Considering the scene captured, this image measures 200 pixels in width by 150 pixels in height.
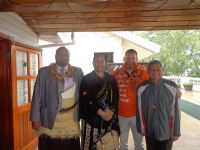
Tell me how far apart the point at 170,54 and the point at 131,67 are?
2691 cm

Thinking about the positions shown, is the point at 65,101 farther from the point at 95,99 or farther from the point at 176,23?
the point at 176,23

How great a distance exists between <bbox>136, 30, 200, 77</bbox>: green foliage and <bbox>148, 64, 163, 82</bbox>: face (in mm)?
26207

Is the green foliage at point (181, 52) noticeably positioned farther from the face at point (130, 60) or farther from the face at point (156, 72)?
the face at point (156, 72)

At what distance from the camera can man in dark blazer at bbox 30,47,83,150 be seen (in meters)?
3.03

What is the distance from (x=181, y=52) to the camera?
95.0 feet

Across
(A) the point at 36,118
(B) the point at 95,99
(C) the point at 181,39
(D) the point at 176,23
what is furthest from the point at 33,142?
(C) the point at 181,39

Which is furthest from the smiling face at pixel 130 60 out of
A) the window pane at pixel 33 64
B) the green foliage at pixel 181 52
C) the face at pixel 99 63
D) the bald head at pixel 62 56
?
the green foliage at pixel 181 52

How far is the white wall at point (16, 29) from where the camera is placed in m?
3.72

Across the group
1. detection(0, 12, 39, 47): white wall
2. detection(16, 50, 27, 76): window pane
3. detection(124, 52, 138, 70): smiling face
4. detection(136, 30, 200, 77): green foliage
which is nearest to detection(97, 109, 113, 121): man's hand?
detection(124, 52, 138, 70): smiling face

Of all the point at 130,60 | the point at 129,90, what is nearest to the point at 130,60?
the point at 130,60

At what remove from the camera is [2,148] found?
3.96 meters

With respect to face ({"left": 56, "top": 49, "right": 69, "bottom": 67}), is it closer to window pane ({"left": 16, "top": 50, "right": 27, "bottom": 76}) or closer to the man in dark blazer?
the man in dark blazer

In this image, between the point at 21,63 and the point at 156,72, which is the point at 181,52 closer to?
the point at 21,63

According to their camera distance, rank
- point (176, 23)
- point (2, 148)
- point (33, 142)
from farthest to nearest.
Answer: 1. point (33, 142)
2. point (176, 23)
3. point (2, 148)
